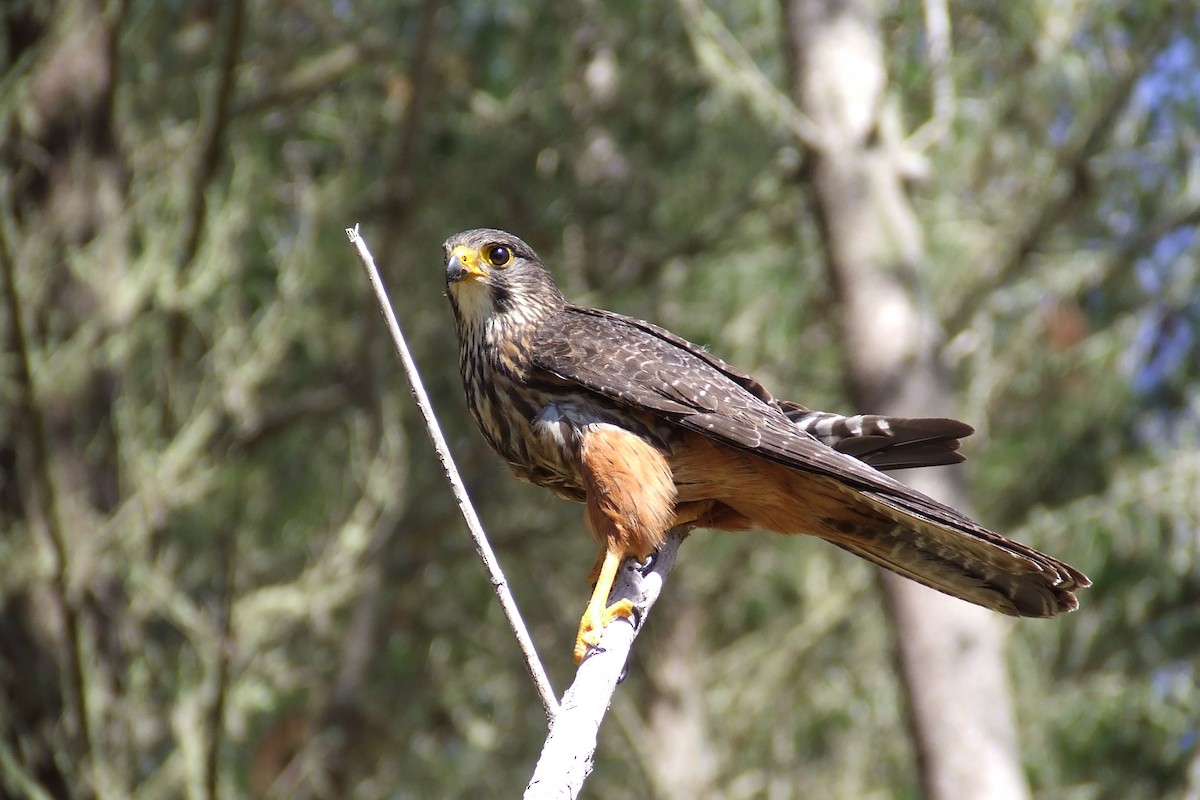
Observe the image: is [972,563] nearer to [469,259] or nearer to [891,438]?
[891,438]

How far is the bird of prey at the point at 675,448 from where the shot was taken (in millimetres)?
2932

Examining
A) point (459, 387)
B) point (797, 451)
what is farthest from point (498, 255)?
point (459, 387)

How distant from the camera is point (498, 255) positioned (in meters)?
3.63

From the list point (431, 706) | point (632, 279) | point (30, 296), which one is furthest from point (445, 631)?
point (30, 296)

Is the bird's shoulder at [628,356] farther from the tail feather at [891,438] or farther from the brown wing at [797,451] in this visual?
the tail feather at [891,438]

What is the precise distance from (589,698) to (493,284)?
1570 mm

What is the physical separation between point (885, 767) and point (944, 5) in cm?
450

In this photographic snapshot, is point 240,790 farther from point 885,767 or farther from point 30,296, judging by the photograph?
point 885,767

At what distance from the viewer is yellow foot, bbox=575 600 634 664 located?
274cm

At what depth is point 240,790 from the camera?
239 inches

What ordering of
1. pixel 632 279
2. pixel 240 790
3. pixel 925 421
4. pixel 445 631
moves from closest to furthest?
pixel 925 421 → pixel 240 790 → pixel 632 279 → pixel 445 631

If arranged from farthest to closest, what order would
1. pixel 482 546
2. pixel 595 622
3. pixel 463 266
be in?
pixel 463 266, pixel 595 622, pixel 482 546

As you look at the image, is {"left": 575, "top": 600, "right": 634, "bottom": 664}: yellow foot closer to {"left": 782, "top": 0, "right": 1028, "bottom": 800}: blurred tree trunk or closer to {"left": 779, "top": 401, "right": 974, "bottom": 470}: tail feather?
{"left": 779, "top": 401, "right": 974, "bottom": 470}: tail feather

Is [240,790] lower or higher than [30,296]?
lower
